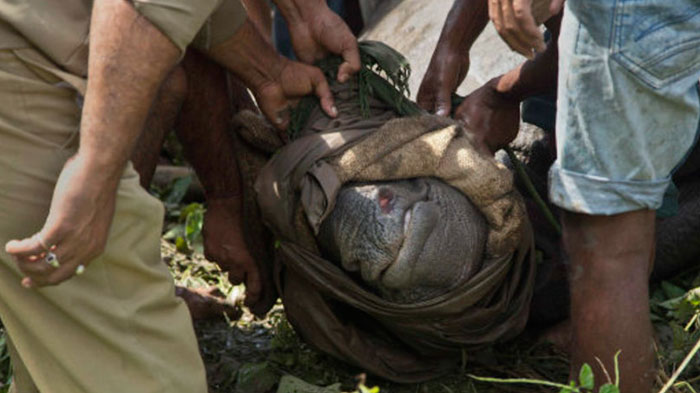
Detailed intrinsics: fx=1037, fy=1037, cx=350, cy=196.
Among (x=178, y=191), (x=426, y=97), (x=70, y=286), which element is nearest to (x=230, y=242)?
(x=426, y=97)

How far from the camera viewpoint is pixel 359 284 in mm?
2971

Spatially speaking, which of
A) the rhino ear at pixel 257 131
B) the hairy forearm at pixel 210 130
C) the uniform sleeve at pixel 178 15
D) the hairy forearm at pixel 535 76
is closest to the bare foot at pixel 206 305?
the hairy forearm at pixel 210 130

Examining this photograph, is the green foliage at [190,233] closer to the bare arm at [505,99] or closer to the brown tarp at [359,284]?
the brown tarp at [359,284]

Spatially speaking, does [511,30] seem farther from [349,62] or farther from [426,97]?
[426,97]

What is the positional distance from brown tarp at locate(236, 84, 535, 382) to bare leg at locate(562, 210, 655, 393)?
0.39 metres

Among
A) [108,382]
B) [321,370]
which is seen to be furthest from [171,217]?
[108,382]

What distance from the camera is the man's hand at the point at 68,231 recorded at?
2.28 m

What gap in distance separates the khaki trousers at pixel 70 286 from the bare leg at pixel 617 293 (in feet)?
3.39

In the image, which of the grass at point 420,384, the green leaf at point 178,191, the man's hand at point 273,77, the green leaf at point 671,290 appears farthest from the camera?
the green leaf at point 178,191

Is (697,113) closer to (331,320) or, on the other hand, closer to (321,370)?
(331,320)

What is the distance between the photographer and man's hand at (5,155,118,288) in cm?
228

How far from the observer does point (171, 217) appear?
15.8 ft

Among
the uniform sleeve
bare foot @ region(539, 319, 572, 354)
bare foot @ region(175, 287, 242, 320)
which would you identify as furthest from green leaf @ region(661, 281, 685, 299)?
the uniform sleeve

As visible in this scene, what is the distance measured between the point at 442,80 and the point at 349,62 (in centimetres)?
50
